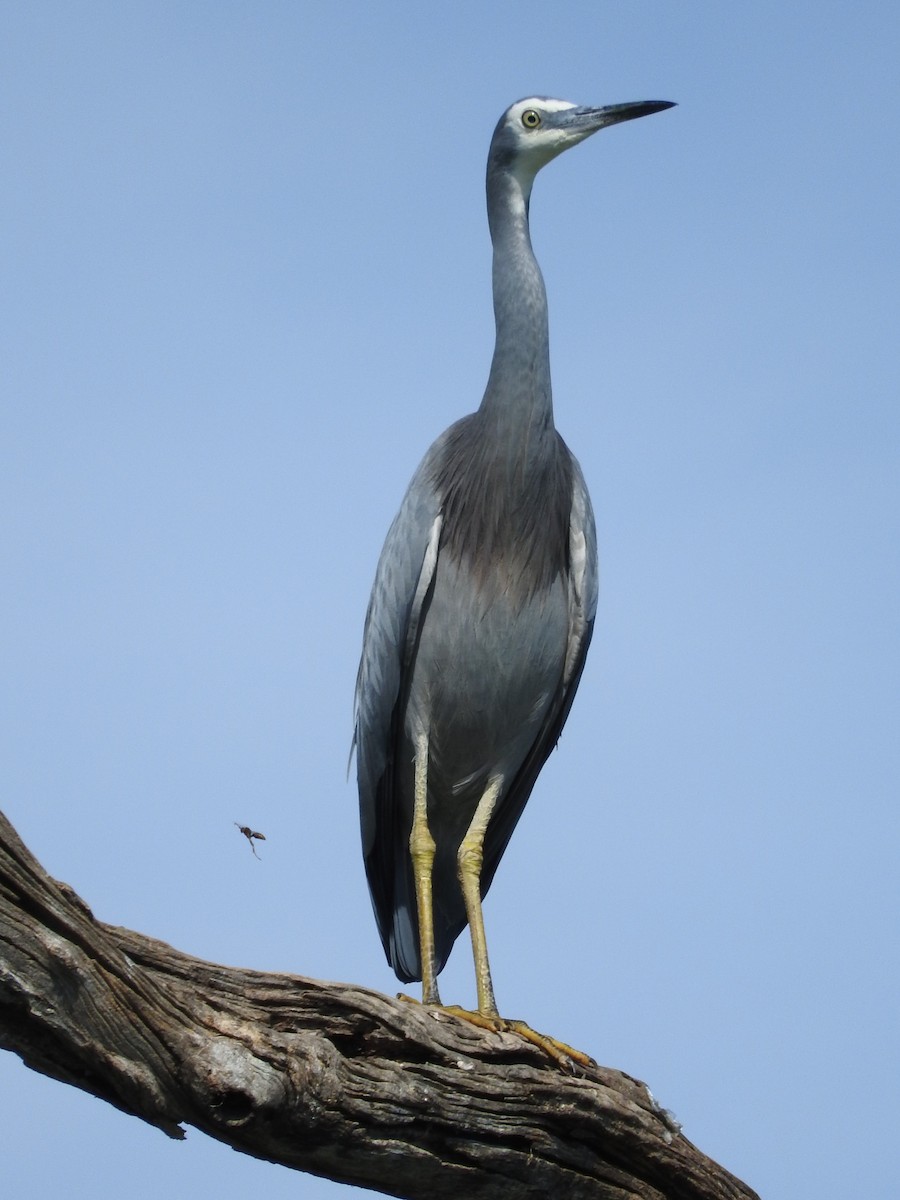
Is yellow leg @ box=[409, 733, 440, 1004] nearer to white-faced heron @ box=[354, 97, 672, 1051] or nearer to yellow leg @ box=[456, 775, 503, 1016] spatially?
white-faced heron @ box=[354, 97, 672, 1051]

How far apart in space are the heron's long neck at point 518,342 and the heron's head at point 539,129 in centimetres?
18

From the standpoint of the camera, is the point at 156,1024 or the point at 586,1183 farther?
the point at 586,1183

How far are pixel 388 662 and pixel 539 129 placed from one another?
2676mm

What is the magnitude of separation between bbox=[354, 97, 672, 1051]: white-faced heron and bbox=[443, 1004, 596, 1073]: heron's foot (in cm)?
82

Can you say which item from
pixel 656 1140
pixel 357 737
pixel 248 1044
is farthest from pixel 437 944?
pixel 248 1044

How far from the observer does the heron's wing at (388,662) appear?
6.59 m

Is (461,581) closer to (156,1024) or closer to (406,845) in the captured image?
(406,845)

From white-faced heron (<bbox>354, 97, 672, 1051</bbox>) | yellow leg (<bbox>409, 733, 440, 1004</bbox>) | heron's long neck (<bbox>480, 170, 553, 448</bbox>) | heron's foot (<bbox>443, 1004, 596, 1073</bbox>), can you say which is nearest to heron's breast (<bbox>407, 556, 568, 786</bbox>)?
white-faced heron (<bbox>354, 97, 672, 1051</bbox>)

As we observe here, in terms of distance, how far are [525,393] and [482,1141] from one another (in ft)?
10.9

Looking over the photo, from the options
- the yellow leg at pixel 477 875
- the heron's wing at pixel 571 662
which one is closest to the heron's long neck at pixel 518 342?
the heron's wing at pixel 571 662

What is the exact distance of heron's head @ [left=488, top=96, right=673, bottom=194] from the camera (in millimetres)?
7215

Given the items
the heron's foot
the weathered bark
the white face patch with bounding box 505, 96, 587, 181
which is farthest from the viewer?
the white face patch with bounding box 505, 96, 587, 181

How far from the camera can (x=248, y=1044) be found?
13.3 feet

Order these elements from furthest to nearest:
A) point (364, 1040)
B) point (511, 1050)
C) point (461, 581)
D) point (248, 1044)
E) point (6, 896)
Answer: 1. point (461, 581)
2. point (511, 1050)
3. point (364, 1040)
4. point (248, 1044)
5. point (6, 896)
